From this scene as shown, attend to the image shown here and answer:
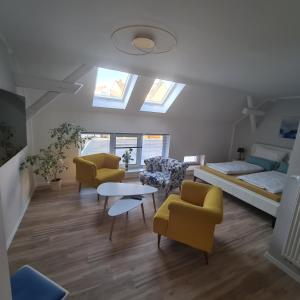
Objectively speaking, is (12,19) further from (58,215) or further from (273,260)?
(273,260)

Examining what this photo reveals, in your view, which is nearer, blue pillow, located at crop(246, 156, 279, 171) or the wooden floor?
the wooden floor

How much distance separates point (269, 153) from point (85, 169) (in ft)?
14.3

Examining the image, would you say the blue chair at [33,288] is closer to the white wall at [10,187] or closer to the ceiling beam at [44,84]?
the white wall at [10,187]

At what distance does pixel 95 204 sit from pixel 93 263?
4.24ft

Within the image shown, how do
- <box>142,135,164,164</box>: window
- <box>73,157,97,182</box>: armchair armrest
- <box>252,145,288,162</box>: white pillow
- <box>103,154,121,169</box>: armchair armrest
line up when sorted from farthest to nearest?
<box>142,135,164,164</box>: window < <box>252,145,288,162</box>: white pillow < <box>103,154,121,169</box>: armchair armrest < <box>73,157,97,182</box>: armchair armrest

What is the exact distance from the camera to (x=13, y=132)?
1946 millimetres

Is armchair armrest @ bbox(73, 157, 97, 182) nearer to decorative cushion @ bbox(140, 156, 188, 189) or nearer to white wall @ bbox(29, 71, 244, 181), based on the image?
white wall @ bbox(29, 71, 244, 181)

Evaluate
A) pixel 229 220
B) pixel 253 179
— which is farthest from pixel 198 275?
pixel 253 179

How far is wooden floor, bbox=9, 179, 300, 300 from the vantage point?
1774 mm

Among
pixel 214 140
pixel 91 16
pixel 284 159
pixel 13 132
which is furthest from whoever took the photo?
pixel 214 140

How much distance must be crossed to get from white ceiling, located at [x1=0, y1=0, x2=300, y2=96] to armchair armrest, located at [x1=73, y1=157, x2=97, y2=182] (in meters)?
1.49

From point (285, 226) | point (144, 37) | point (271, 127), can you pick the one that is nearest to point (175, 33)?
point (144, 37)

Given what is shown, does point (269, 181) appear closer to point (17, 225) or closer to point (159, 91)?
point (159, 91)

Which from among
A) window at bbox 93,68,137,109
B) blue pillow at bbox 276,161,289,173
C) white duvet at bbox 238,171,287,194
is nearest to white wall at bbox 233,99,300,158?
blue pillow at bbox 276,161,289,173
